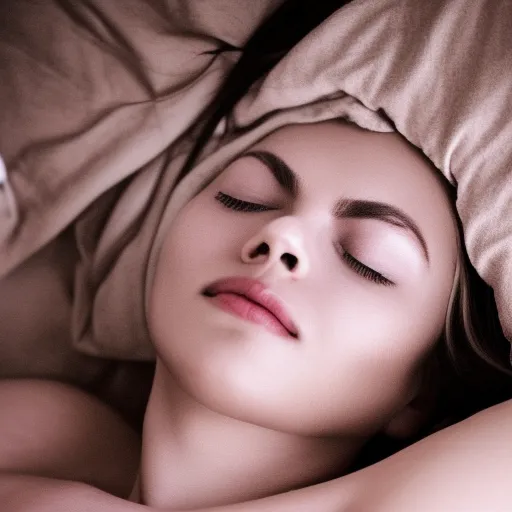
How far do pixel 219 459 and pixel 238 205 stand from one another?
310 millimetres

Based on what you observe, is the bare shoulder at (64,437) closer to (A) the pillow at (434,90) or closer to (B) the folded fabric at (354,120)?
(B) the folded fabric at (354,120)

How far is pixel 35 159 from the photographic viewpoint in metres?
1.02

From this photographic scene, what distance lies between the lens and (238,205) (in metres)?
0.84

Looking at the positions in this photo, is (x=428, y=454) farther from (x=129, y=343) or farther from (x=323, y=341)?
(x=129, y=343)

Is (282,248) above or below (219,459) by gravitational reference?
above

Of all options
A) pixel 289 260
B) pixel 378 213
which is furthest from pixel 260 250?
pixel 378 213

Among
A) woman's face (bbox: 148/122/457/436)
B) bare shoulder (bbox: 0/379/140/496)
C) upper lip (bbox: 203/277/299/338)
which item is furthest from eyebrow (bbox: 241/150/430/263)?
bare shoulder (bbox: 0/379/140/496)

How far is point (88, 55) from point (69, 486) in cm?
61

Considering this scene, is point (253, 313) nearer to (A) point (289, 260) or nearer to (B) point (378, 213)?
(A) point (289, 260)

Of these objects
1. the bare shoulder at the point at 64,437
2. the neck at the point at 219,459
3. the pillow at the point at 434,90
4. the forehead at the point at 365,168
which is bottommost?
the bare shoulder at the point at 64,437

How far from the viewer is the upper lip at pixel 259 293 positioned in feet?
2.42

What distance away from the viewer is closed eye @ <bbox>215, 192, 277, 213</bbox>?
83 centimetres

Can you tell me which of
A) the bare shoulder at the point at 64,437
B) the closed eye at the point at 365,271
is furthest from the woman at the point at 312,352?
the bare shoulder at the point at 64,437

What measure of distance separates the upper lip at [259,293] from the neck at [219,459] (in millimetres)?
156
